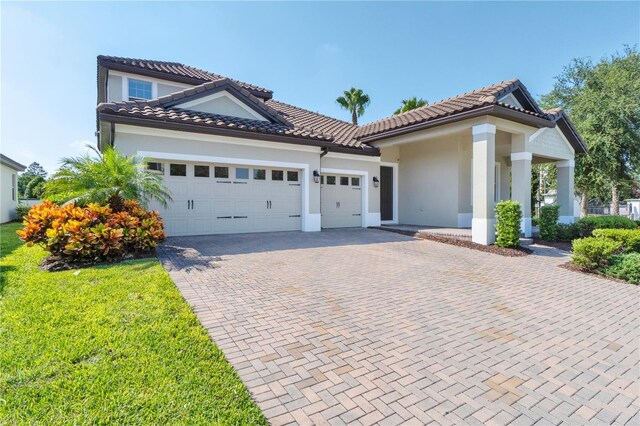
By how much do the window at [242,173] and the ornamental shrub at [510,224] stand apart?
8.47 meters

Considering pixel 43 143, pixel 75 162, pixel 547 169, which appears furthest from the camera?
pixel 547 169

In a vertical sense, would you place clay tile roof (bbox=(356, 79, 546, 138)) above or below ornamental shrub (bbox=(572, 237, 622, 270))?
above

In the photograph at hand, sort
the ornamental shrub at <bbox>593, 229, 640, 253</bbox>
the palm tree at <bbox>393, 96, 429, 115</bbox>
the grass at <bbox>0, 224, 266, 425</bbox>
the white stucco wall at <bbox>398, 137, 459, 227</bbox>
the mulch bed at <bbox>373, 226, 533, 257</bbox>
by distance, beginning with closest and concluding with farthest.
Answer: the grass at <bbox>0, 224, 266, 425</bbox>
the ornamental shrub at <bbox>593, 229, 640, 253</bbox>
the mulch bed at <bbox>373, 226, 533, 257</bbox>
the white stucco wall at <bbox>398, 137, 459, 227</bbox>
the palm tree at <bbox>393, 96, 429, 115</bbox>

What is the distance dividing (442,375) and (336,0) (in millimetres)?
12294

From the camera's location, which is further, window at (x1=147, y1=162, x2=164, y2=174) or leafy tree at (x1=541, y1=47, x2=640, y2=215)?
leafy tree at (x1=541, y1=47, x2=640, y2=215)

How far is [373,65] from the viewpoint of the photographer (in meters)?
A: 17.9

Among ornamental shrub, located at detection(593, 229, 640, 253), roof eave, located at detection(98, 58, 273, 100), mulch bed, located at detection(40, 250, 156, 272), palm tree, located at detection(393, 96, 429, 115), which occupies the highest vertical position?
palm tree, located at detection(393, 96, 429, 115)

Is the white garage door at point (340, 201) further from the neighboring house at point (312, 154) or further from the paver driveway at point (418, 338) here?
the paver driveway at point (418, 338)

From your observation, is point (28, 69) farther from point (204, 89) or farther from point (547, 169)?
point (547, 169)

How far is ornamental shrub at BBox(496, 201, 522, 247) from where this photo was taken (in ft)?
32.0

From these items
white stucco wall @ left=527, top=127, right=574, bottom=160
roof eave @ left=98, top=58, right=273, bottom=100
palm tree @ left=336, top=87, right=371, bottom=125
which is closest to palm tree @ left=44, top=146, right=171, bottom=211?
roof eave @ left=98, top=58, right=273, bottom=100

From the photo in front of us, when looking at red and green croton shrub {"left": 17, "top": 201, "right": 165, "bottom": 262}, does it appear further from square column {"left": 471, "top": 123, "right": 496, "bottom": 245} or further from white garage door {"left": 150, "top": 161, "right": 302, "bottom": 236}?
square column {"left": 471, "top": 123, "right": 496, "bottom": 245}

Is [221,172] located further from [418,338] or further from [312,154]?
[418,338]

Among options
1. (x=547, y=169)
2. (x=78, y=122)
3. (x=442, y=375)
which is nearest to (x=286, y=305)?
(x=442, y=375)
